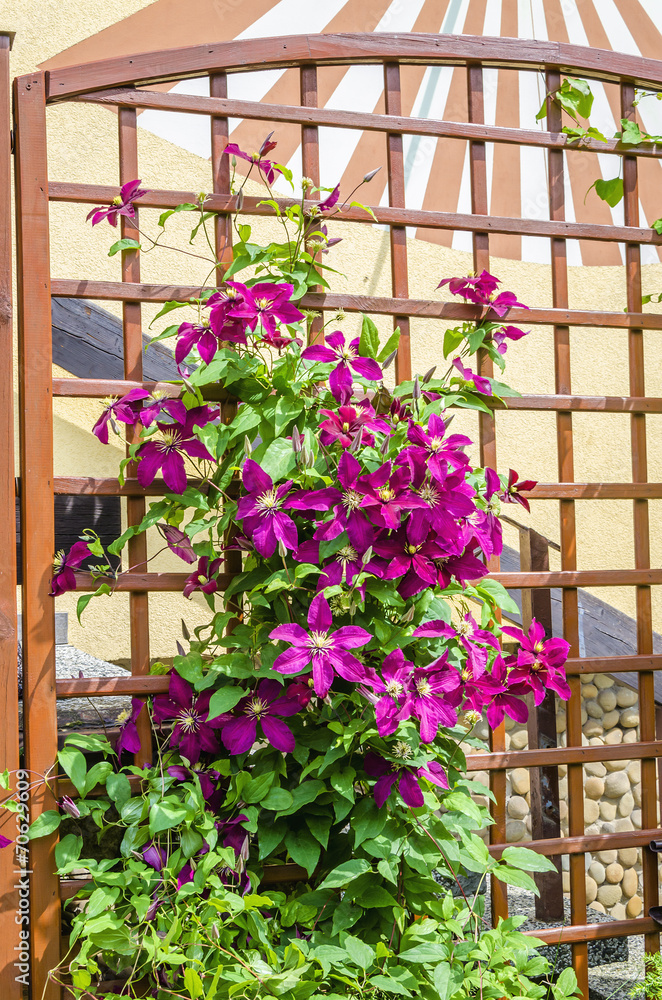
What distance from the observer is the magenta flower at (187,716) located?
1.18 meters

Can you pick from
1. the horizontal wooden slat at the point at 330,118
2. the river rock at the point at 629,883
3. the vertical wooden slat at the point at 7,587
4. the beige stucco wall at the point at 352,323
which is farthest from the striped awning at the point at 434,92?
the river rock at the point at 629,883

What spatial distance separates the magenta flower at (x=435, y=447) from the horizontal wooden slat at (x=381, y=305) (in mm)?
361

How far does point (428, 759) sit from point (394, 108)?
3.79 feet

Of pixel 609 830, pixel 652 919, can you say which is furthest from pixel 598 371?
pixel 652 919

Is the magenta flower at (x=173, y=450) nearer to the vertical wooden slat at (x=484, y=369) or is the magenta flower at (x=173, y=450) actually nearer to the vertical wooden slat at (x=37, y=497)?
the vertical wooden slat at (x=37, y=497)

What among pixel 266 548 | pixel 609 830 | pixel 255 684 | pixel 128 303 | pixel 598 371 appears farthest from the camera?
pixel 598 371

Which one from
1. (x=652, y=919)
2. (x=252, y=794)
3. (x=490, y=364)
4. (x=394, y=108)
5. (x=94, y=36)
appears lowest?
(x=652, y=919)

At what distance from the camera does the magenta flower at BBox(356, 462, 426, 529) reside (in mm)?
1021

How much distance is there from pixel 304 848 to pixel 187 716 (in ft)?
0.87

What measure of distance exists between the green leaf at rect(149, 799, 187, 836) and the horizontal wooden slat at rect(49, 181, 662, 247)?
850 millimetres

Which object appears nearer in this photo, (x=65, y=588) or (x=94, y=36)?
(x=65, y=588)

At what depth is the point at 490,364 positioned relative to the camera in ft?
4.77

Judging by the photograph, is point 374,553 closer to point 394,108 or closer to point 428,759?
point 428,759

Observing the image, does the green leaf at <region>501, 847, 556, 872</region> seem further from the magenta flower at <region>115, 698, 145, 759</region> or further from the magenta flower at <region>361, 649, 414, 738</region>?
the magenta flower at <region>115, 698, 145, 759</region>
